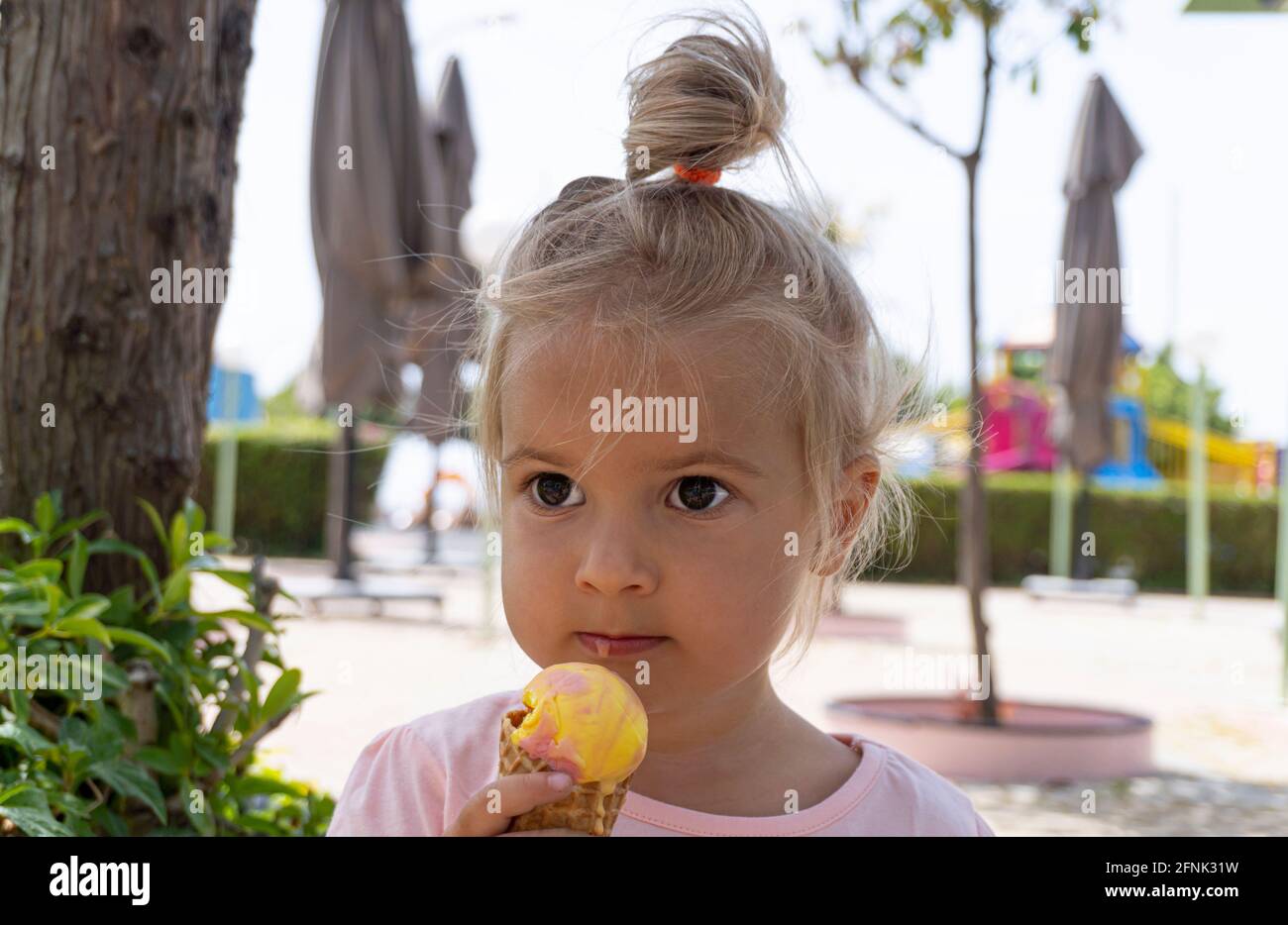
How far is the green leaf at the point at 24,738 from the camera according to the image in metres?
1.71

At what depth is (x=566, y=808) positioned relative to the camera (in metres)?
1.35

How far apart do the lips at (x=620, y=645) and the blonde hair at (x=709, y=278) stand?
10.3 inches

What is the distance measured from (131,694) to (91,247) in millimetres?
852

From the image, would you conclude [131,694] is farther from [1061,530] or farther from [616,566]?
[1061,530]

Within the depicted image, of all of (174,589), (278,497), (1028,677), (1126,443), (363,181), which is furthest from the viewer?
(1126,443)

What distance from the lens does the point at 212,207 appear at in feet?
7.89

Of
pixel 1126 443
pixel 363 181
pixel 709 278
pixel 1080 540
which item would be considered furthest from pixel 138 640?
pixel 1126 443

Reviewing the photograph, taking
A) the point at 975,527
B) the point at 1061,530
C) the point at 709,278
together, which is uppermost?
the point at 709,278

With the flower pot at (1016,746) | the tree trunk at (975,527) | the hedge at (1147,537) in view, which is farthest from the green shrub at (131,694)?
the hedge at (1147,537)
